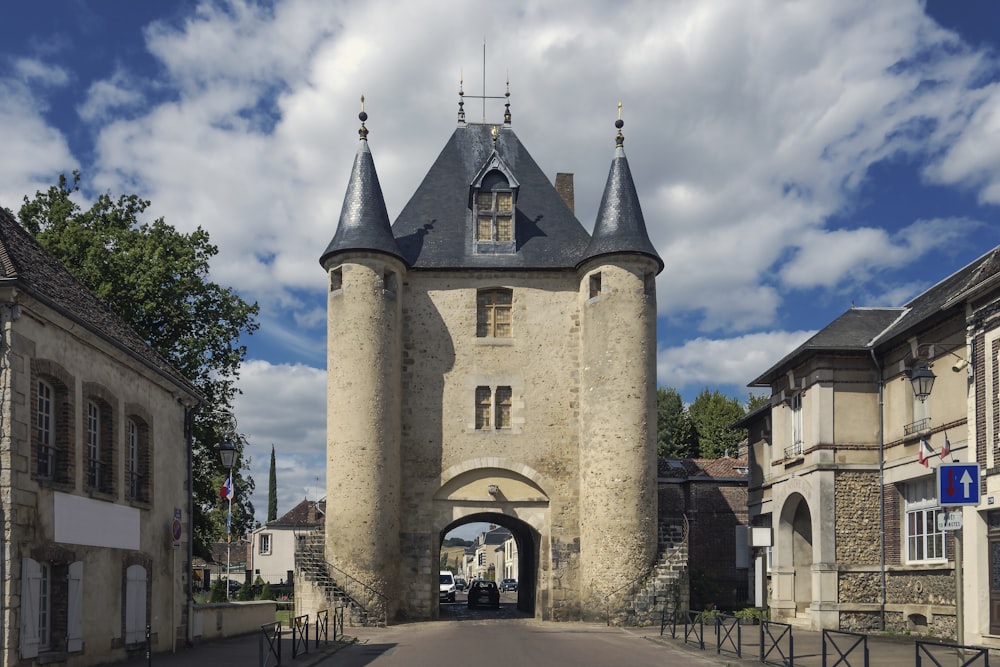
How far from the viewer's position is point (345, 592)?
2897cm

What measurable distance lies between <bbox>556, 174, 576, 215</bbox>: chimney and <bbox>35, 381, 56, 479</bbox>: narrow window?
24430 mm

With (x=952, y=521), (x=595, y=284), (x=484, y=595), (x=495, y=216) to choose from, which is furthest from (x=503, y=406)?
(x=952, y=521)

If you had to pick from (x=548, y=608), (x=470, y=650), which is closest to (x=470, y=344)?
(x=548, y=608)

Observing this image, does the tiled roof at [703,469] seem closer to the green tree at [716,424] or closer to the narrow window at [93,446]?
the green tree at [716,424]

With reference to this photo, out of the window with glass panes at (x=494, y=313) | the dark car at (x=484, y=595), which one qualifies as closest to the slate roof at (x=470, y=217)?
the window with glass panes at (x=494, y=313)

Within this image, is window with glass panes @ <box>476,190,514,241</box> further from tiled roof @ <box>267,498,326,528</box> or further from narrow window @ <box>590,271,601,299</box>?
tiled roof @ <box>267,498,326,528</box>

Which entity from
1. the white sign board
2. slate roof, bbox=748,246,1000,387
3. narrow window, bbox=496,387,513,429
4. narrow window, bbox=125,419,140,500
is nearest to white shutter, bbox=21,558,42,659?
narrow window, bbox=125,419,140,500

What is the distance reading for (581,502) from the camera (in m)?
31.0

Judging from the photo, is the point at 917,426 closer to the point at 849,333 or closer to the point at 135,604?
the point at 849,333

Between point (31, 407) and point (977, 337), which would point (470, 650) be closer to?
point (31, 407)

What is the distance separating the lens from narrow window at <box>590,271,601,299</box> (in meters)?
31.2

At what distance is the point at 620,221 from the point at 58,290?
59.6 feet

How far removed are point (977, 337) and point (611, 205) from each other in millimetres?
14120

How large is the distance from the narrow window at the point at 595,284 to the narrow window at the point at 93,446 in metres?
17.0
